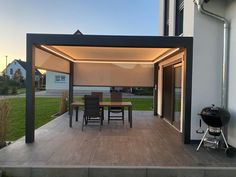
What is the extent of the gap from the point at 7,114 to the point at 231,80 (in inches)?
196

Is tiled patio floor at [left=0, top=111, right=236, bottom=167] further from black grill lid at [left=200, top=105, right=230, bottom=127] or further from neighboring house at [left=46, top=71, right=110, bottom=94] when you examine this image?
neighboring house at [left=46, top=71, right=110, bottom=94]

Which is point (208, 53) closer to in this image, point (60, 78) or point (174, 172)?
point (174, 172)

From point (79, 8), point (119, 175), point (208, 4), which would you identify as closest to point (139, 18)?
point (79, 8)

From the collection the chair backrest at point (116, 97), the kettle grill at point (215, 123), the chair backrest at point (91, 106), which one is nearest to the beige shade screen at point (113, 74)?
the chair backrest at point (116, 97)

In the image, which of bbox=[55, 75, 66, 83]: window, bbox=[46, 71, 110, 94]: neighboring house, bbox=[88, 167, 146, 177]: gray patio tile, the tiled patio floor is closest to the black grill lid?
the tiled patio floor

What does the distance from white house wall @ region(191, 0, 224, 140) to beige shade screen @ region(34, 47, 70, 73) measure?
3.89 meters

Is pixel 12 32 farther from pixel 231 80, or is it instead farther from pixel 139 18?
pixel 231 80

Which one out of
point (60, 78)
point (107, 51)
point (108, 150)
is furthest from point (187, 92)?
point (60, 78)

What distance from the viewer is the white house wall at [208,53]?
6.84 metres

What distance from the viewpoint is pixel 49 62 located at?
9148 mm

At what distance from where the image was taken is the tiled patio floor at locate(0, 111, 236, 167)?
17.3ft

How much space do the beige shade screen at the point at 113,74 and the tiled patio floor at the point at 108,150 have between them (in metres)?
4.86

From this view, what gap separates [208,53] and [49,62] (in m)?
4.79

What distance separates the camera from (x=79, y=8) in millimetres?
15180
